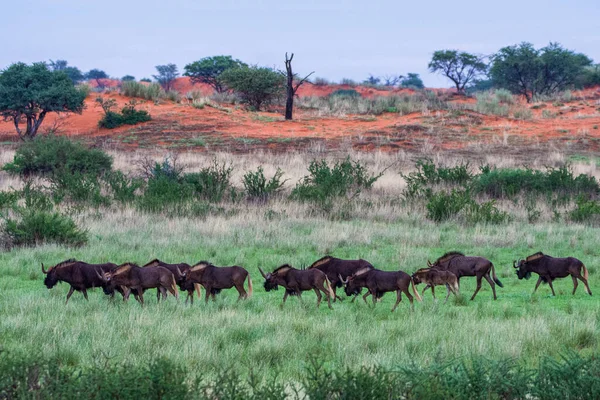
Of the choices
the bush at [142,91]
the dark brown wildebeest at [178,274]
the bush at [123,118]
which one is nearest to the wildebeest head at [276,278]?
the dark brown wildebeest at [178,274]

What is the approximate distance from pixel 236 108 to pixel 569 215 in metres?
35.9

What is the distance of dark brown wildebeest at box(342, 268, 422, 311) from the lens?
10641 millimetres

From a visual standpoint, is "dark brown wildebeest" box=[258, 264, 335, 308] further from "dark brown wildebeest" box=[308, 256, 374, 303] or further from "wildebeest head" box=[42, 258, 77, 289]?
"wildebeest head" box=[42, 258, 77, 289]

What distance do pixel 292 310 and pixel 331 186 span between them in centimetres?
1244

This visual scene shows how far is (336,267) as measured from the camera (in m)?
11.7

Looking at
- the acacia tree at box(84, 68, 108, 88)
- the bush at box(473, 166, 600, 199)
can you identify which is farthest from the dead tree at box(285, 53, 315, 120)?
the acacia tree at box(84, 68, 108, 88)

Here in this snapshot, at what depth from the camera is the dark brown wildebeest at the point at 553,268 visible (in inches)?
463

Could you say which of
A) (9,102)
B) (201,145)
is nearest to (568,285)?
(201,145)

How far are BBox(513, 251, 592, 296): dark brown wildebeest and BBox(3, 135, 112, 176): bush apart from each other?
19094 mm

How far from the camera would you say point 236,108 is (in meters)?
53.5

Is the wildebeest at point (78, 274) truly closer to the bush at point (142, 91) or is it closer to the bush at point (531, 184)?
the bush at point (531, 184)

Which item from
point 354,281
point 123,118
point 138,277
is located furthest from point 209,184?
point 123,118

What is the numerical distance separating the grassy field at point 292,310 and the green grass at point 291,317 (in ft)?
0.08

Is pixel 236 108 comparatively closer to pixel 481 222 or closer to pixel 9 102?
pixel 9 102
